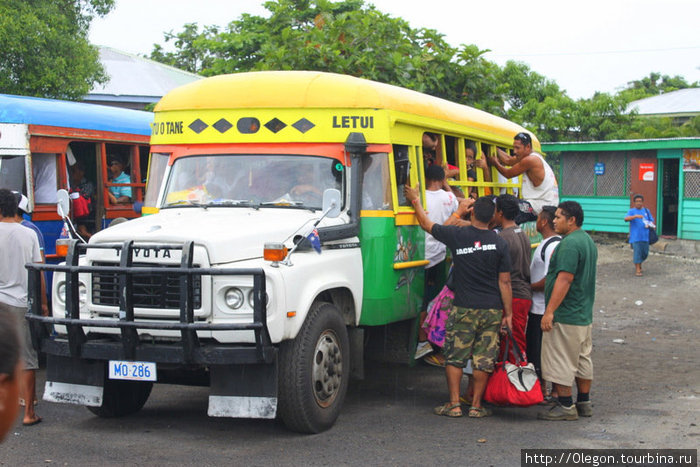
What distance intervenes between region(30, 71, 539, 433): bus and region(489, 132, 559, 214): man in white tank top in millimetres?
1174

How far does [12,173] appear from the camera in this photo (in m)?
9.10

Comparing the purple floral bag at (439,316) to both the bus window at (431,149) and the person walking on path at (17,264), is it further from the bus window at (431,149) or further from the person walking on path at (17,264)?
the person walking on path at (17,264)

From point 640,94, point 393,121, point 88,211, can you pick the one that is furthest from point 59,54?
point 640,94

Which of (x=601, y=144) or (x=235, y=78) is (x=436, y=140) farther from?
(x=601, y=144)

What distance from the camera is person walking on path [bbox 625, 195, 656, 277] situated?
1731 cm

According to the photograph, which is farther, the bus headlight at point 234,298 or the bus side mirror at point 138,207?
the bus side mirror at point 138,207

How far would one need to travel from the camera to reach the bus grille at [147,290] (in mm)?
5891

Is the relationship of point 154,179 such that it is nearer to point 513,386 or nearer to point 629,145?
point 513,386

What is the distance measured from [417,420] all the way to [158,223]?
8.57ft

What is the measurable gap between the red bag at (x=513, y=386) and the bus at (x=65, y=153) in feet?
16.0

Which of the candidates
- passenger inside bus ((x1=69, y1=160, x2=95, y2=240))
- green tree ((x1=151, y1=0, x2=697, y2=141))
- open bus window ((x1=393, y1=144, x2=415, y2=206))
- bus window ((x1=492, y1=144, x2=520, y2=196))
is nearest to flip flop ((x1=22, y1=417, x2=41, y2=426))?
passenger inside bus ((x1=69, y1=160, x2=95, y2=240))

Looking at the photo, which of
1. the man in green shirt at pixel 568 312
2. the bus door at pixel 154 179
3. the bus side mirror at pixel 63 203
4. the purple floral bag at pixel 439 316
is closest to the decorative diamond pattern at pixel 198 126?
the bus door at pixel 154 179

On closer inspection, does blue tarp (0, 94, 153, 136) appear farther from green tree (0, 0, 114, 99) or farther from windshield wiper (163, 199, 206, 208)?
green tree (0, 0, 114, 99)

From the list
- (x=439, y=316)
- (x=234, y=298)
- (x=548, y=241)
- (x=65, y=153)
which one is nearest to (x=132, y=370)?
(x=234, y=298)
